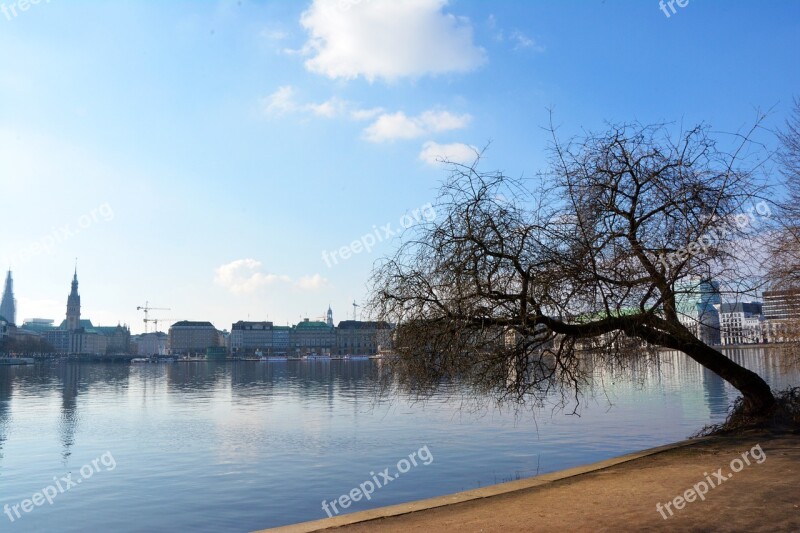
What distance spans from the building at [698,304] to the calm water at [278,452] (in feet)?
4.40

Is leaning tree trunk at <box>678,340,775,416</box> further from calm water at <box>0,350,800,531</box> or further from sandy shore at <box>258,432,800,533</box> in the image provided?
sandy shore at <box>258,432,800,533</box>

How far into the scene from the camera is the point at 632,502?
10.8 meters

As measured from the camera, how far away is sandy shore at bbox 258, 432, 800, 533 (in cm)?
948

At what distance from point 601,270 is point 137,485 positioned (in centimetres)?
1437

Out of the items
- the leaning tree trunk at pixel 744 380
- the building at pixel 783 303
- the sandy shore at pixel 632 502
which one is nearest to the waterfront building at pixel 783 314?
the building at pixel 783 303

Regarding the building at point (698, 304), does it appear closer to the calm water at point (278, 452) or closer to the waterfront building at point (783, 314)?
the calm water at point (278, 452)

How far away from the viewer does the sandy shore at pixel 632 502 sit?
9.48 meters

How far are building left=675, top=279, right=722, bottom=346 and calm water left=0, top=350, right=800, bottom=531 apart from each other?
52.8 inches

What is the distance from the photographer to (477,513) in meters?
11.1

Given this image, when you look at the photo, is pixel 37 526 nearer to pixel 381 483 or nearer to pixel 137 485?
pixel 137 485

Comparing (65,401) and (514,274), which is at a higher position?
(514,274)

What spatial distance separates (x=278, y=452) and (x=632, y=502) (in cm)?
1572

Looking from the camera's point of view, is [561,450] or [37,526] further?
[561,450]

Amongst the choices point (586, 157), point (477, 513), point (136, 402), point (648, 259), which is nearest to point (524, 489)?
point (477, 513)
